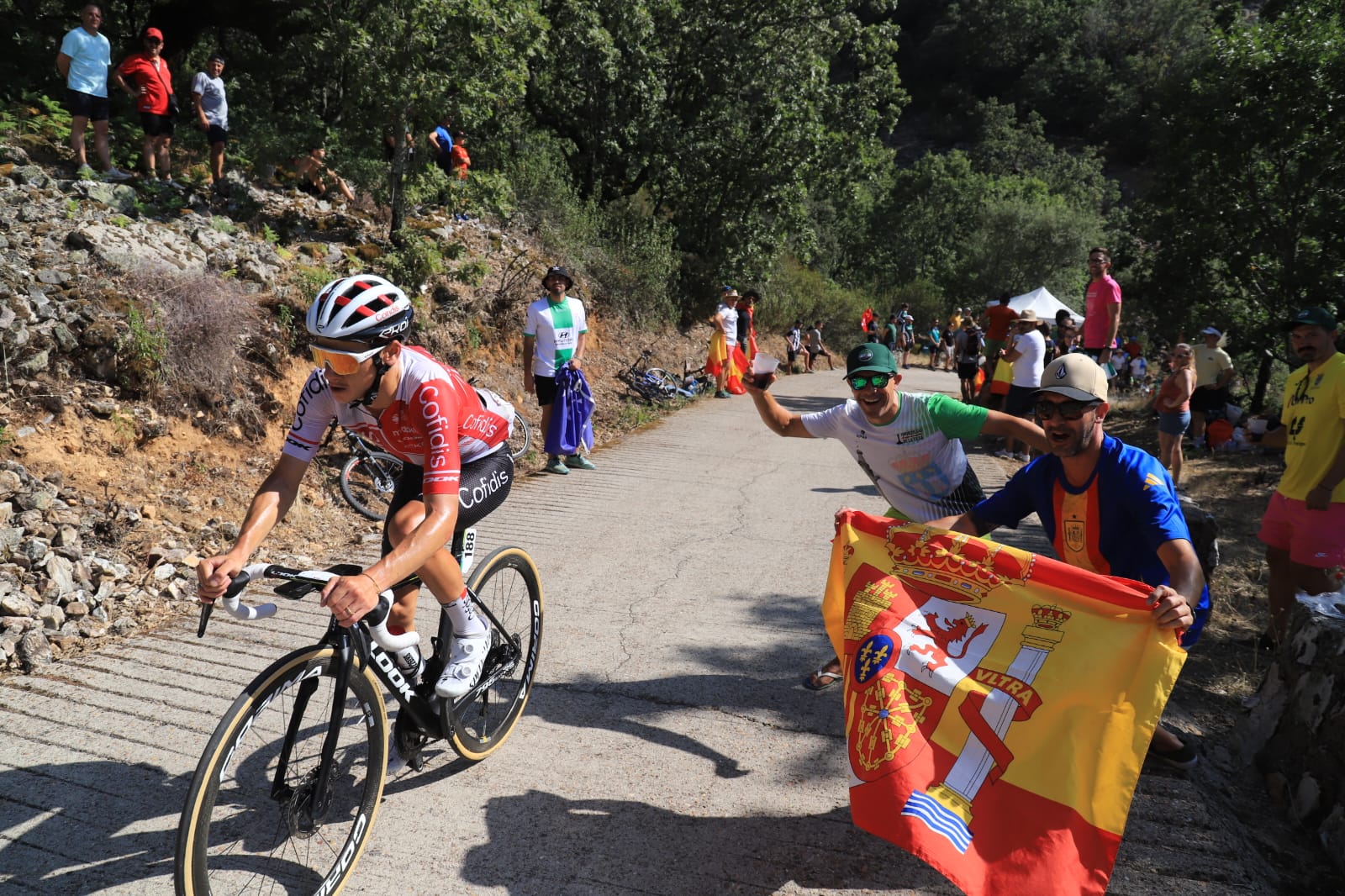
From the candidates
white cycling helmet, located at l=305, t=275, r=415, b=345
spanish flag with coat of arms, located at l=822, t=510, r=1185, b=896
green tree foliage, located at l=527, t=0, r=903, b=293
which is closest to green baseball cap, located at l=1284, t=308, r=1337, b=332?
spanish flag with coat of arms, located at l=822, t=510, r=1185, b=896

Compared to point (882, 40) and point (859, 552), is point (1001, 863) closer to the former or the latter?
point (859, 552)

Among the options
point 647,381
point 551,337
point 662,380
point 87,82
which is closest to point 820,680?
point 551,337

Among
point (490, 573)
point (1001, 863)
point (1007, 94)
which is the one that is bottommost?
point (1001, 863)

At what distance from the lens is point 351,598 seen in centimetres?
273

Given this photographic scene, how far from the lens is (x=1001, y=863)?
9.34 feet

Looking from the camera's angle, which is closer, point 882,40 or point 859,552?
point 859,552

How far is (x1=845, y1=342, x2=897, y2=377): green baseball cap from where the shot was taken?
4.28 metres

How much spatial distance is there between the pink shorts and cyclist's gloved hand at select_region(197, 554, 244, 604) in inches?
225

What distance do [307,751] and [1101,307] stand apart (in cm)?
944

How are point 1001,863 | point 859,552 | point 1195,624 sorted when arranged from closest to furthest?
1. point 1001,863
2. point 1195,624
3. point 859,552

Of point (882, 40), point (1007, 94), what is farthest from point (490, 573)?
point (1007, 94)

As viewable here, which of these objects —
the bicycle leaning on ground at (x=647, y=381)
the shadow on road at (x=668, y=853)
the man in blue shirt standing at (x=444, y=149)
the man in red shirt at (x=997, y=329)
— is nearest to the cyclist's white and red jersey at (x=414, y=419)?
the shadow on road at (x=668, y=853)

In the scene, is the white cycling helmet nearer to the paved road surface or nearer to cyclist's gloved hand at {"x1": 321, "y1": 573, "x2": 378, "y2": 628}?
cyclist's gloved hand at {"x1": 321, "y1": 573, "x2": 378, "y2": 628}

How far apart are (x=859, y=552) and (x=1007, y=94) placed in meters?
112
